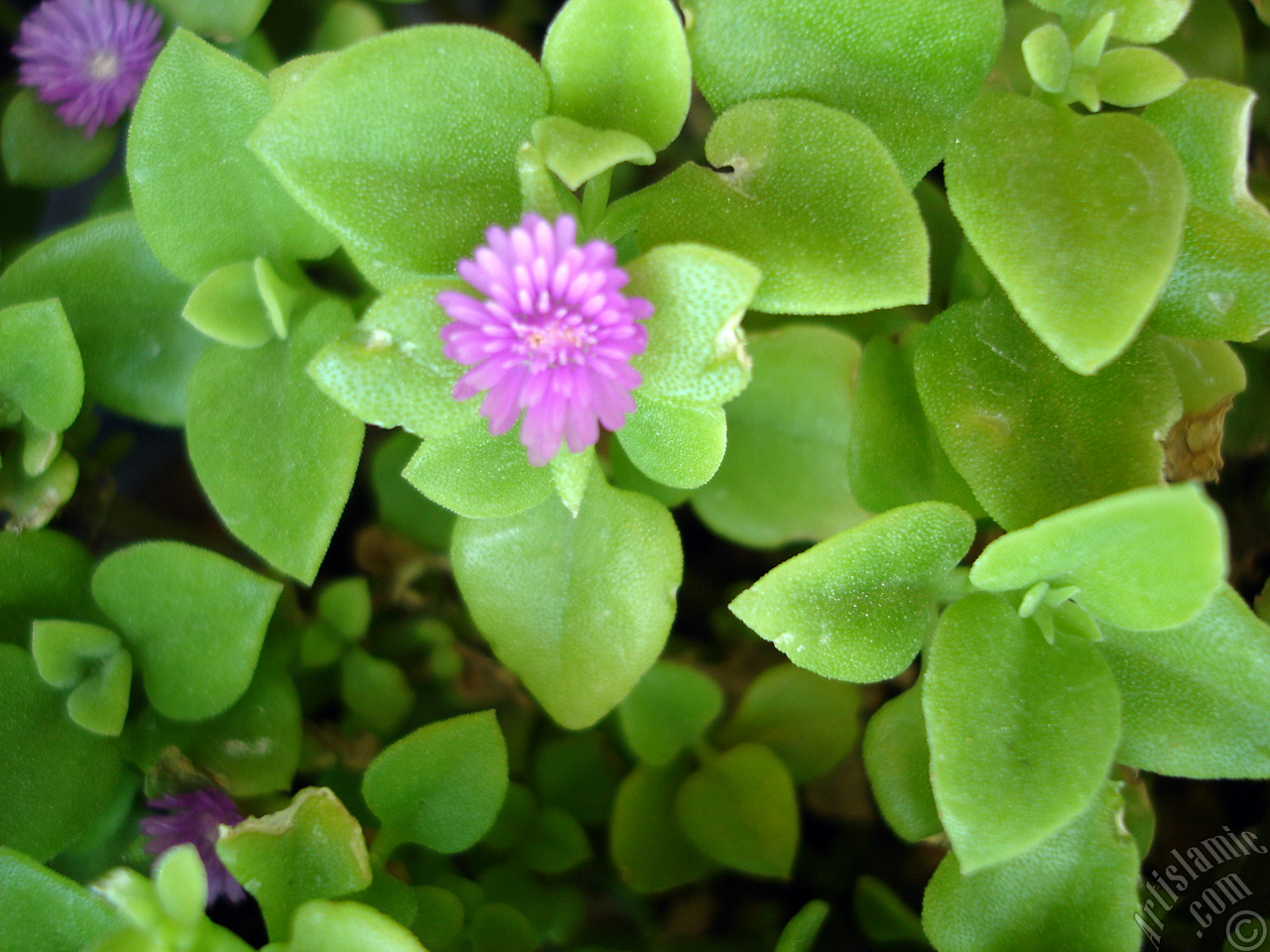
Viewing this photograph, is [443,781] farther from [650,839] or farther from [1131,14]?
[1131,14]

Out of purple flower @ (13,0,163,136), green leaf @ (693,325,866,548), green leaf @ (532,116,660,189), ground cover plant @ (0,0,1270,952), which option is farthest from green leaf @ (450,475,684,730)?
purple flower @ (13,0,163,136)

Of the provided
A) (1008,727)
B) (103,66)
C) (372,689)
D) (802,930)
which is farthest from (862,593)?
(103,66)

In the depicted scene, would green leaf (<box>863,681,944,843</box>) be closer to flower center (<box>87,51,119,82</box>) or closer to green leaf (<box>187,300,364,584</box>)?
green leaf (<box>187,300,364,584</box>)

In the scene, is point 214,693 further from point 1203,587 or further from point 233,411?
point 1203,587

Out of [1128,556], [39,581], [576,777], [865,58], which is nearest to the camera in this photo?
[1128,556]

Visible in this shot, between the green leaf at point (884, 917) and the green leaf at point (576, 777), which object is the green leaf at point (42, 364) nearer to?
the green leaf at point (576, 777)
